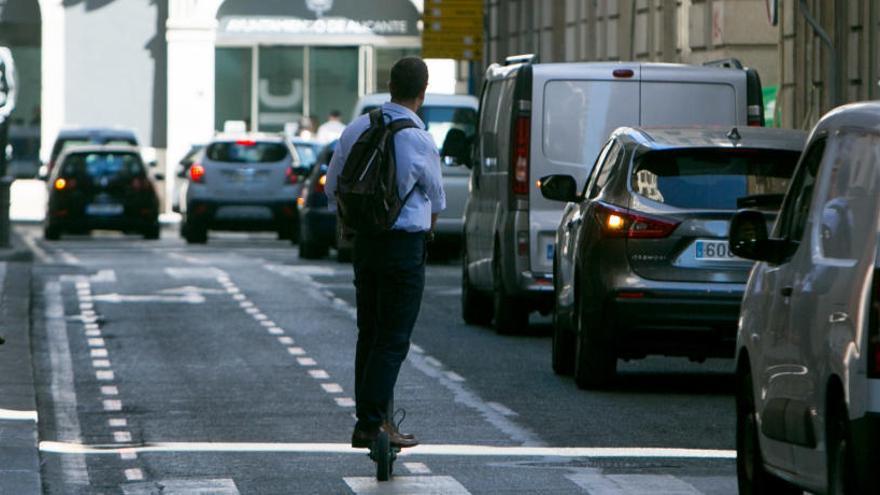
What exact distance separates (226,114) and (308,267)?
33.9 m

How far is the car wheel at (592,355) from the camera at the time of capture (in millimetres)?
15367

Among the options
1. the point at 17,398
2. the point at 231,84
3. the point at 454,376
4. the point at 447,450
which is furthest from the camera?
the point at 231,84

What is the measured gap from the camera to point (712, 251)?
15055 millimetres

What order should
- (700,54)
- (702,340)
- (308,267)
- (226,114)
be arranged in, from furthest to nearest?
(226,114) < (700,54) < (308,267) < (702,340)

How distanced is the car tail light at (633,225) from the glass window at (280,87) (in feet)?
166

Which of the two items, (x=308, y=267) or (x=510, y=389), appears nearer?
(x=510, y=389)

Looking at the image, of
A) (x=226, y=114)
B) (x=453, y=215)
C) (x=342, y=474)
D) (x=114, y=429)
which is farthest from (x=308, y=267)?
(x=226, y=114)

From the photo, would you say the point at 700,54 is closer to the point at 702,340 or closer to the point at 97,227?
the point at 97,227

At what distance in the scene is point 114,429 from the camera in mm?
13422

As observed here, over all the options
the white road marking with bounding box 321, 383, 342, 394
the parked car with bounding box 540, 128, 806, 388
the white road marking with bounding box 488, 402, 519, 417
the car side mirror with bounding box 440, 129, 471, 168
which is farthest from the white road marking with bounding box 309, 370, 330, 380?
the car side mirror with bounding box 440, 129, 471, 168

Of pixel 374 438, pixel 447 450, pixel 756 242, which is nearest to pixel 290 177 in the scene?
pixel 447 450

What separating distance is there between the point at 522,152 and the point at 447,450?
686 centimetres

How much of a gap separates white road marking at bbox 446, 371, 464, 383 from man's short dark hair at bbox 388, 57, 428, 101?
16.3 feet

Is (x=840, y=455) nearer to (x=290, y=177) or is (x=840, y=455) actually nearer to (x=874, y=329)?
(x=874, y=329)
